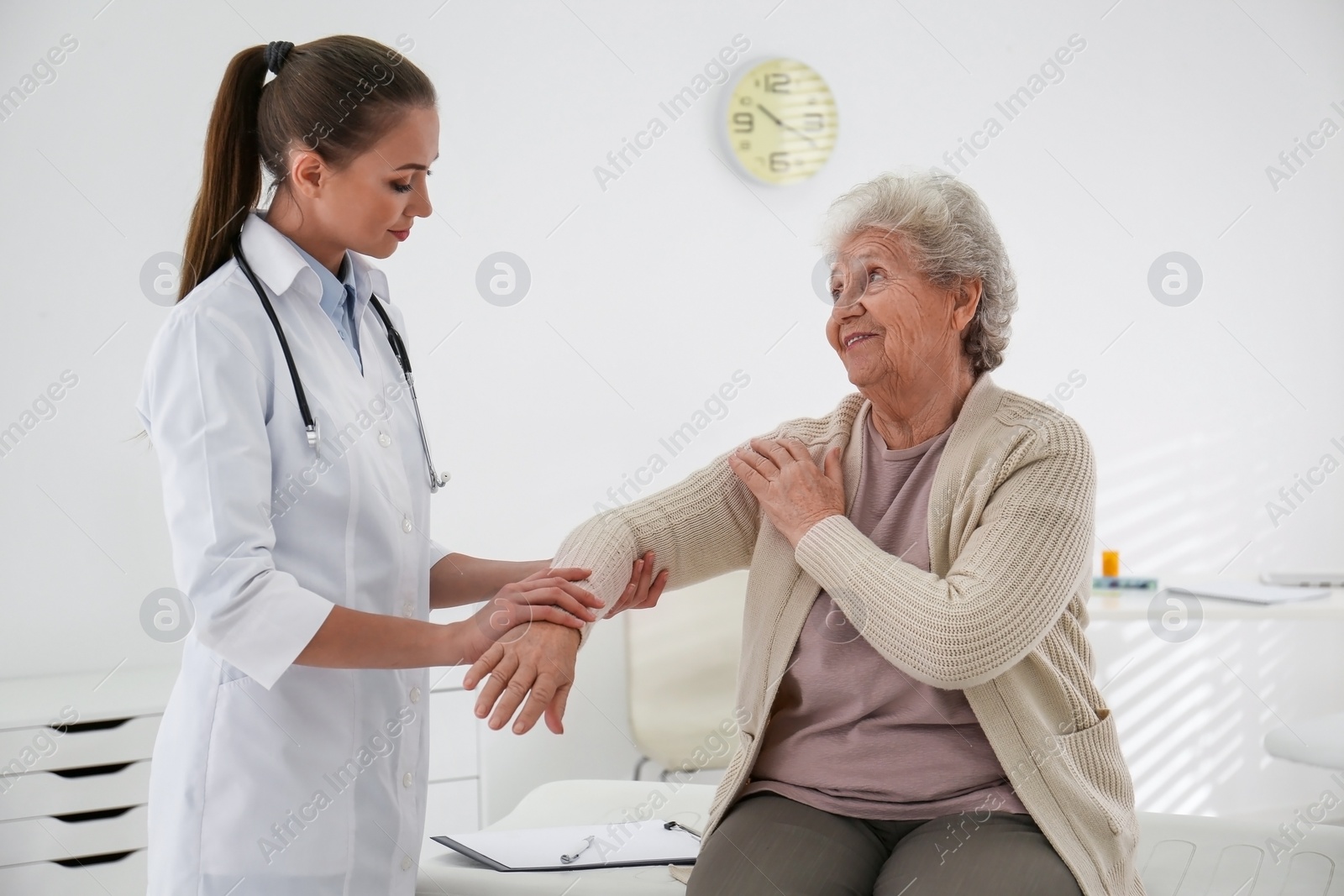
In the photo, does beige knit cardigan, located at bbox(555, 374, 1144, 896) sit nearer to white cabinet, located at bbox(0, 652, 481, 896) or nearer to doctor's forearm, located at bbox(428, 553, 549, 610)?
doctor's forearm, located at bbox(428, 553, 549, 610)

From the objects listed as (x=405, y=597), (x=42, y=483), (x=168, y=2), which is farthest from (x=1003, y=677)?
(x=168, y=2)

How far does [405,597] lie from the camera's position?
1.38m

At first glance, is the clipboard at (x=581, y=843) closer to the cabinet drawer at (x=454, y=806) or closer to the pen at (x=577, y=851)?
the pen at (x=577, y=851)

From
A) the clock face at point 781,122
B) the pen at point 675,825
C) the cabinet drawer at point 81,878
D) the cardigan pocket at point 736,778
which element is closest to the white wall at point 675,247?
the clock face at point 781,122

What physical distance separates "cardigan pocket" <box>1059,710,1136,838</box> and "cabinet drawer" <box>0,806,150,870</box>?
5.83 feet

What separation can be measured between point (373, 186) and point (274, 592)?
490 millimetres

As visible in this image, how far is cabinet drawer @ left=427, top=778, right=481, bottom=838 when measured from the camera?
2.53m

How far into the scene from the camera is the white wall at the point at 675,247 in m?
2.60

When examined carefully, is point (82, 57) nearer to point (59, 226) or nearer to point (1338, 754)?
point (59, 226)

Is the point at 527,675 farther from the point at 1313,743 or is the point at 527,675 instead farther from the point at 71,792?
the point at 1313,743

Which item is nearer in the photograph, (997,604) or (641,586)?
(997,604)

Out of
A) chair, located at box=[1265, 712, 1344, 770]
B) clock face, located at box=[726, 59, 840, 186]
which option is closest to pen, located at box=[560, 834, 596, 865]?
chair, located at box=[1265, 712, 1344, 770]

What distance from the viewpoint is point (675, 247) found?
10.2ft

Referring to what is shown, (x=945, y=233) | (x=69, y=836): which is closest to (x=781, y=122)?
A: (x=945, y=233)
